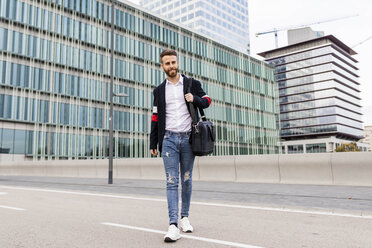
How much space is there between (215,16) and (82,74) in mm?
57754

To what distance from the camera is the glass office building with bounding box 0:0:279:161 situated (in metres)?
38.5

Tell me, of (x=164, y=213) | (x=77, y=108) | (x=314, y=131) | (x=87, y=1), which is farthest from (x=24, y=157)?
(x=314, y=131)

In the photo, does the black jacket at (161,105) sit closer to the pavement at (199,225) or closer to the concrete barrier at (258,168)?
the pavement at (199,225)

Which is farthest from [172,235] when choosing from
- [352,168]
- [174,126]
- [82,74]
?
[82,74]

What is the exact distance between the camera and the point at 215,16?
3666 inches

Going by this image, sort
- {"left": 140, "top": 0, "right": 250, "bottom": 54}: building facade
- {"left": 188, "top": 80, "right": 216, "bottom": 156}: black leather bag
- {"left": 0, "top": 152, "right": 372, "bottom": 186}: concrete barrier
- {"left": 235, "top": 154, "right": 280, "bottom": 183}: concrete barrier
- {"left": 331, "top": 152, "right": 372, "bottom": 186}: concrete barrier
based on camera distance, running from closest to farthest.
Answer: {"left": 188, "top": 80, "right": 216, "bottom": 156}: black leather bag → {"left": 331, "top": 152, "right": 372, "bottom": 186}: concrete barrier → {"left": 0, "top": 152, "right": 372, "bottom": 186}: concrete barrier → {"left": 235, "top": 154, "right": 280, "bottom": 183}: concrete barrier → {"left": 140, "top": 0, "right": 250, "bottom": 54}: building facade

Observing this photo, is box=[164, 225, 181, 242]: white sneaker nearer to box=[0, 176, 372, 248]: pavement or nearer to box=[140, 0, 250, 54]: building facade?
box=[0, 176, 372, 248]: pavement

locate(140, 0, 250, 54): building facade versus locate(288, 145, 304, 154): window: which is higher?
locate(140, 0, 250, 54): building facade

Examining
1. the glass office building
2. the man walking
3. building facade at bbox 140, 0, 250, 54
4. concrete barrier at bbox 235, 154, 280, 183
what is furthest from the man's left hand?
building facade at bbox 140, 0, 250, 54

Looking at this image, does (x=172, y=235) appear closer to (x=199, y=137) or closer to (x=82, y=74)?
(x=199, y=137)

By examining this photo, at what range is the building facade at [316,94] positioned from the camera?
10656 centimetres

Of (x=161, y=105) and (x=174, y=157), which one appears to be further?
(x=161, y=105)

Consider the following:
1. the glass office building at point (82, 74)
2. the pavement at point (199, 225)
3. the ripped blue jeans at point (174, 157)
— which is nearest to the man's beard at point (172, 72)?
the ripped blue jeans at point (174, 157)

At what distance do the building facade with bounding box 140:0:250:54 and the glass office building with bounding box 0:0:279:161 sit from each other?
29.7 m
